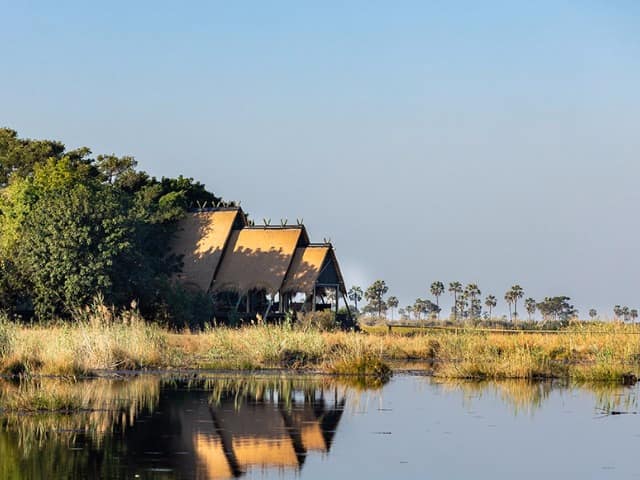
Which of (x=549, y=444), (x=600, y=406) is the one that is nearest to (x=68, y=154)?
(x=600, y=406)

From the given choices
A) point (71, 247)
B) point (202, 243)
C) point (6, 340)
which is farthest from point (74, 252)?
point (6, 340)

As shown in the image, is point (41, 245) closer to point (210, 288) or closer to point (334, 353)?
point (210, 288)

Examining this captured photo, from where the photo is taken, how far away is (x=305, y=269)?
175 ft

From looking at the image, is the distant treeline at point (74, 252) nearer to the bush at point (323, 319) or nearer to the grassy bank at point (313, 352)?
the bush at point (323, 319)

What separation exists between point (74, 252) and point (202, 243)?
12051 millimetres

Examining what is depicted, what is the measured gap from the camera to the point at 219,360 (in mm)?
33469

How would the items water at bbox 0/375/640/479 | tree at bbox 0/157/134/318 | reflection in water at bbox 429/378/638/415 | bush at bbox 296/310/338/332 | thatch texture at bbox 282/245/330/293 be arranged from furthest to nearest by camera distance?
thatch texture at bbox 282/245/330/293
bush at bbox 296/310/338/332
tree at bbox 0/157/134/318
reflection in water at bbox 429/378/638/415
water at bbox 0/375/640/479

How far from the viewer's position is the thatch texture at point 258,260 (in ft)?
175

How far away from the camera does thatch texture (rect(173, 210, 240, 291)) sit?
54344 mm

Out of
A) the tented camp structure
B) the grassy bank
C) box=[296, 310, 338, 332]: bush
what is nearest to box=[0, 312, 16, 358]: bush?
the grassy bank

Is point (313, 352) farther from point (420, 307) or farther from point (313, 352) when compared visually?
point (420, 307)

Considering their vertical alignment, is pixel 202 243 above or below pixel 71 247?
above

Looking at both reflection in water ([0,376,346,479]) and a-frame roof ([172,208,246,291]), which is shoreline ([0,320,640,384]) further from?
a-frame roof ([172,208,246,291])

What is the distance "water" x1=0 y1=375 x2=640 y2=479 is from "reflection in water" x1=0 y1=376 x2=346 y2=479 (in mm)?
27
